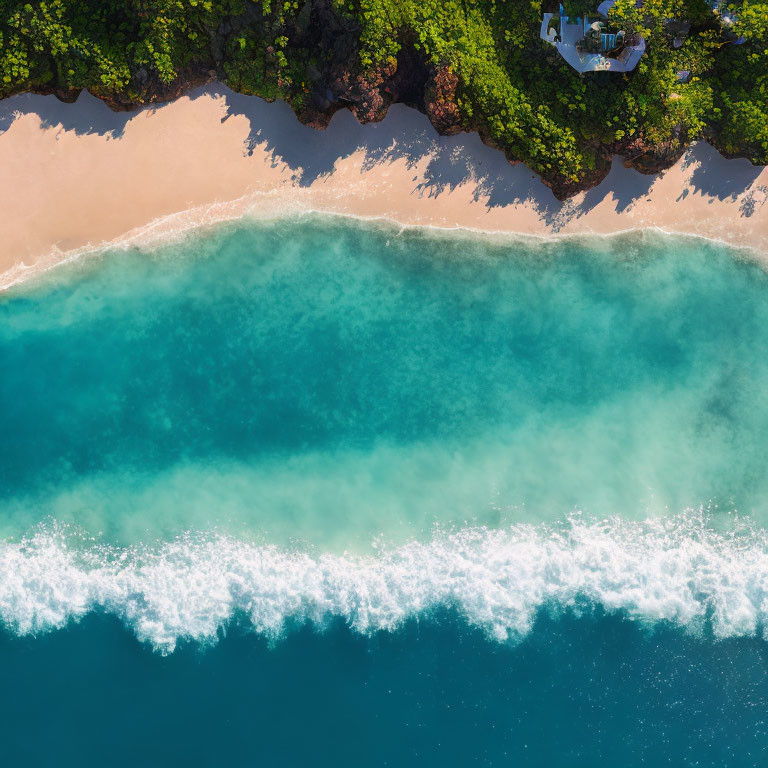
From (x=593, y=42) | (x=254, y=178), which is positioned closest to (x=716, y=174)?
(x=593, y=42)

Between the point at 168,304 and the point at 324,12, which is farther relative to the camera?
the point at 168,304

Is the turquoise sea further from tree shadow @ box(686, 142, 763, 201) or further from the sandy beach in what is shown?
tree shadow @ box(686, 142, 763, 201)

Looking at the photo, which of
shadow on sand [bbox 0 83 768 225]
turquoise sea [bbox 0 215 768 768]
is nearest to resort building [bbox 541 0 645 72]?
shadow on sand [bbox 0 83 768 225]

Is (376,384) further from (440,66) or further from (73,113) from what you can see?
(73,113)

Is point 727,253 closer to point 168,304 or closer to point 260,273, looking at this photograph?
point 260,273

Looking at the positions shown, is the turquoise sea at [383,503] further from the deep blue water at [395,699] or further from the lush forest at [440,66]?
the lush forest at [440,66]

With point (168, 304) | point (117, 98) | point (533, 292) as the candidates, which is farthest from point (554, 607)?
point (117, 98)
